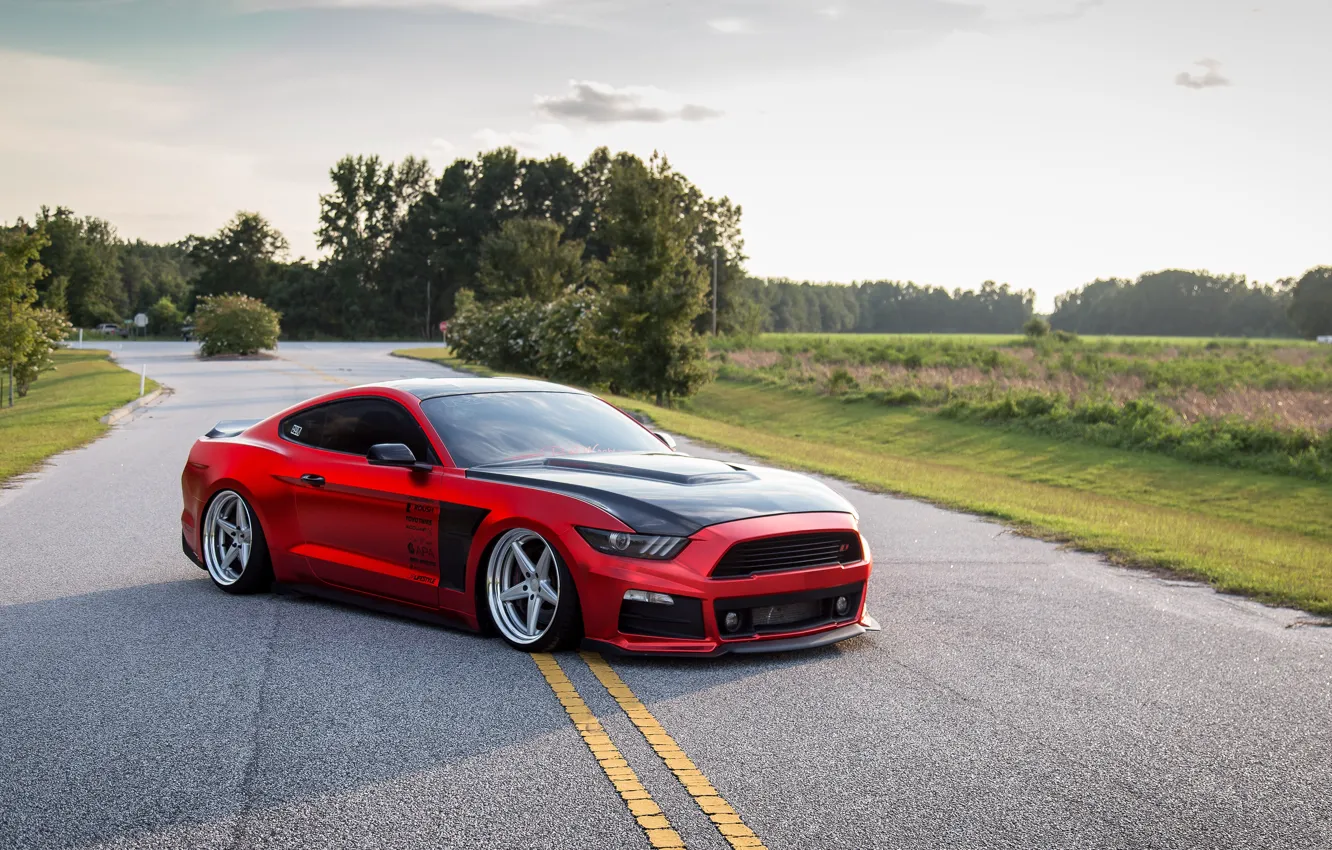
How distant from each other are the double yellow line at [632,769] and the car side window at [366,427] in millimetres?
1713

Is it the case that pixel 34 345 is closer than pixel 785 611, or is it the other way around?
pixel 785 611

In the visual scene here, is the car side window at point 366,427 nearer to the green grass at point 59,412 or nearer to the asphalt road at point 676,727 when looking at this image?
the asphalt road at point 676,727

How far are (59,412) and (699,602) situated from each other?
22.3 meters

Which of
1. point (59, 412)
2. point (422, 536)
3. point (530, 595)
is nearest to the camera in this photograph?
point (530, 595)

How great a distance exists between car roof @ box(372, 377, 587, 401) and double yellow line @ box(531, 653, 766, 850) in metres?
2.02

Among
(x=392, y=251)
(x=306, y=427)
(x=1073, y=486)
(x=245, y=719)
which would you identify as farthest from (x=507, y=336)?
(x=392, y=251)

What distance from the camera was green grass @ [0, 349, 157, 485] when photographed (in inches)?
694

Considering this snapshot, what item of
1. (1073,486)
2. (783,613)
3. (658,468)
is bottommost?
(1073,486)

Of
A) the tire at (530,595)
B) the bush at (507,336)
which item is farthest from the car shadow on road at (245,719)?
the bush at (507,336)

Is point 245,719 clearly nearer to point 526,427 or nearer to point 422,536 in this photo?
point 422,536

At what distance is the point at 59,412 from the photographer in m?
24.8

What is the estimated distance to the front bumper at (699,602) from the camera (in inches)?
241

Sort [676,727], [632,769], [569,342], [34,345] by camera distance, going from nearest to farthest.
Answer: [632,769]
[676,727]
[34,345]
[569,342]

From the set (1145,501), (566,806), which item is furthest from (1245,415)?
(566,806)
